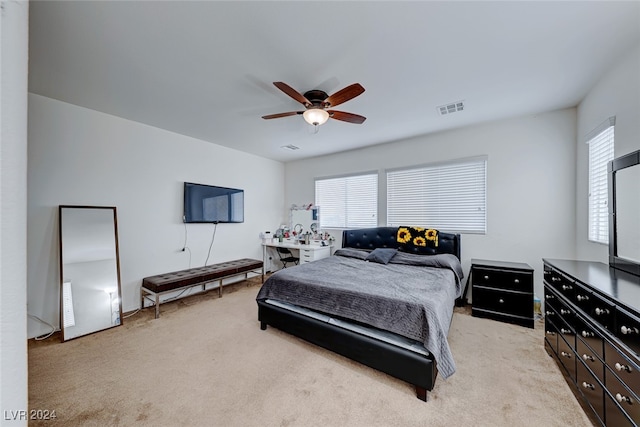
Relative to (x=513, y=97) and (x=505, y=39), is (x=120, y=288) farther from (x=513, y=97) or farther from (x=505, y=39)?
(x=513, y=97)

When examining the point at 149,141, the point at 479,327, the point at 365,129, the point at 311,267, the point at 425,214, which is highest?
the point at 365,129

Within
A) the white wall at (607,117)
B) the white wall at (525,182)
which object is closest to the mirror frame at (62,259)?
the white wall at (525,182)

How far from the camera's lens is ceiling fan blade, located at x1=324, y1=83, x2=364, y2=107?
6.43 feet

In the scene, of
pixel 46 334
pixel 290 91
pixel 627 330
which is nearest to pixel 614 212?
pixel 627 330

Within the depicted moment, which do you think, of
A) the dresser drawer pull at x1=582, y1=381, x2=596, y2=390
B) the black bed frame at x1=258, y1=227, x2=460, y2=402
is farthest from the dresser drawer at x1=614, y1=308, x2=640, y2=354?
the black bed frame at x1=258, y1=227, x2=460, y2=402

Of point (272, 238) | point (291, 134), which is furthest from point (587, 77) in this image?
point (272, 238)

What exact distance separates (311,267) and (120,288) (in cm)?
246

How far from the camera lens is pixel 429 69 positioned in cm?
215

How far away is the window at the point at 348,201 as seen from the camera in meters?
4.55

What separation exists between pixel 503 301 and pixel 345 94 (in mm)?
3049

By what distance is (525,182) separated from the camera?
319 cm

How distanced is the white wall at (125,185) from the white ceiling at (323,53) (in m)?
0.34

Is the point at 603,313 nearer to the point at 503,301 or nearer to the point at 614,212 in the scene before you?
the point at 614,212

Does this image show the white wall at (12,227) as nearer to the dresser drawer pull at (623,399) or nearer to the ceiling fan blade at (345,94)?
the ceiling fan blade at (345,94)
